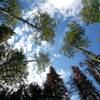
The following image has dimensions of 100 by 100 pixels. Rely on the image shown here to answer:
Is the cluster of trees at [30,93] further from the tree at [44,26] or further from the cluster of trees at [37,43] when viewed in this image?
the tree at [44,26]

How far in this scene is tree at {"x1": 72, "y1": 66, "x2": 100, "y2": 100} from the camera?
156ft

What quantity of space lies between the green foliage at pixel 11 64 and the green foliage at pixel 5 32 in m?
Answer: 0.80

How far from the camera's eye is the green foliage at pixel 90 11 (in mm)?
30188

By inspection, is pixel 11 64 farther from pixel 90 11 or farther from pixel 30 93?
pixel 90 11

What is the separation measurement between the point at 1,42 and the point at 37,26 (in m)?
6.02

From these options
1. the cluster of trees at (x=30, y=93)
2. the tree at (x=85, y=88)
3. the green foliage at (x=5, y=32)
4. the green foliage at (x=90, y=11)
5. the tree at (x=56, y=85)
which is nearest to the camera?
the green foliage at (x=90, y=11)

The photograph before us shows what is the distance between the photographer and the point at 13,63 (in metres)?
36.3

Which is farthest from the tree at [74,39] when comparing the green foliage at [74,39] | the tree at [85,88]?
the tree at [85,88]

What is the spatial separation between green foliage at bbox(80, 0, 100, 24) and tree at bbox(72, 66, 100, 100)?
18086 mm

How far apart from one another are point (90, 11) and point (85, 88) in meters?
20.3

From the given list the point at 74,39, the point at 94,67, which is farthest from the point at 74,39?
the point at 94,67

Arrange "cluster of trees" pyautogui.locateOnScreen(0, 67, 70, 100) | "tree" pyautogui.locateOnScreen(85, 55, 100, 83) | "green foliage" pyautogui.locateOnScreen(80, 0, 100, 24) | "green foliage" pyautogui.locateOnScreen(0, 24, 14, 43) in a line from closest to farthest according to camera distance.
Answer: "green foliage" pyautogui.locateOnScreen(80, 0, 100, 24) → "cluster of trees" pyautogui.locateOnScreen(0, 67, 70, 100) → "green foliage" pyautogui.locateOnScreen(0, 24, 14, 43) → "tree" pyautogui.locateOnScreen(85, 55, 100, 83)

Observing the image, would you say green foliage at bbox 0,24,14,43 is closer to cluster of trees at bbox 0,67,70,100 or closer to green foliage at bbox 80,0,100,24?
cluster of trees at bbox 0,67,70,100

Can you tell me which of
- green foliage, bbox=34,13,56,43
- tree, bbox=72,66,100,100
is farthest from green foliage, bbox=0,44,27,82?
tree, bbox=72,66,100,100
